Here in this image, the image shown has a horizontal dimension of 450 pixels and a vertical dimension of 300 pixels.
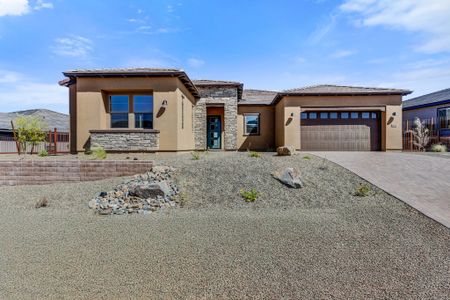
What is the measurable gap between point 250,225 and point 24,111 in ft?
137

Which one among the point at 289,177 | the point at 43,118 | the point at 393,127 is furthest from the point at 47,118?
the point at 393,127

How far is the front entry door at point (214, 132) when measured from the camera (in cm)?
1855

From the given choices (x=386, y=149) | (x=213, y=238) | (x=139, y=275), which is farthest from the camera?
(x=386, y=149)

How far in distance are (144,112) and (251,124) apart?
28.1 feet

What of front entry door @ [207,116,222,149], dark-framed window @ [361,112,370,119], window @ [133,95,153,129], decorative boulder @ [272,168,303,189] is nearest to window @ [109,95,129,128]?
window @ [133,95,153,129]

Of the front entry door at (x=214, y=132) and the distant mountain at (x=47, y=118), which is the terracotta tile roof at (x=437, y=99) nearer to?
the front entry door at (x=214, y=132)

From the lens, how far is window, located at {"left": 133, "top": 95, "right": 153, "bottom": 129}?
1290cm

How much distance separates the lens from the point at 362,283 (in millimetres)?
3328

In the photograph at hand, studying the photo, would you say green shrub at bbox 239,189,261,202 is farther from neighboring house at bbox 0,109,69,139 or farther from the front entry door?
neighboring house at bbox 0,109,69,139

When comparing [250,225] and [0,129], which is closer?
[250,225]

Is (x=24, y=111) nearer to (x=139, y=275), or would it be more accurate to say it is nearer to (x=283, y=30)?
(x=283, y=30)

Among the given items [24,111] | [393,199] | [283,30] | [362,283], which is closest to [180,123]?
[283,30]

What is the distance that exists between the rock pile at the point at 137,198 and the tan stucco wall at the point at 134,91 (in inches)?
190

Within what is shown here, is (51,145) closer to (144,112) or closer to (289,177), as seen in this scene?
(144,112)
